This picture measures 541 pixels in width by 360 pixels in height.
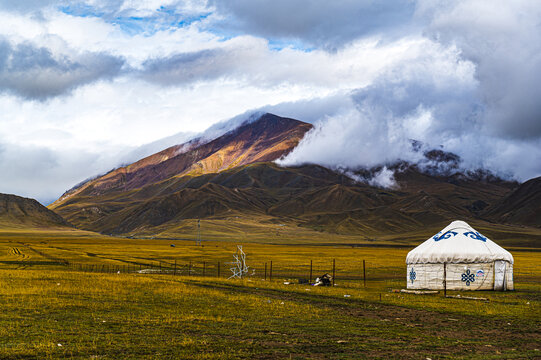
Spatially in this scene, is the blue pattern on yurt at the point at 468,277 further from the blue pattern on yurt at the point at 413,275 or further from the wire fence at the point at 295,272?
the wire fence at the point at 295,272

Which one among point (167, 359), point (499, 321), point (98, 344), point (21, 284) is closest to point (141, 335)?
point (98, 344)

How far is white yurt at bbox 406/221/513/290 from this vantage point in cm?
3506

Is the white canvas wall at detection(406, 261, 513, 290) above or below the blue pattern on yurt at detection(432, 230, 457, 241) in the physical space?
below

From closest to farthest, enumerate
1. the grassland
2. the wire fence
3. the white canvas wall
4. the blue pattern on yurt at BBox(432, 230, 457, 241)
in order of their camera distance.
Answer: the grassland < the white canvas wall < the blue pattern on yurt at BBox(432, 230, 457, 241) < the wire fence

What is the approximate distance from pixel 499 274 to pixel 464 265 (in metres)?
2.30

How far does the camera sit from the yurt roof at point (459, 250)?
35.0 meters

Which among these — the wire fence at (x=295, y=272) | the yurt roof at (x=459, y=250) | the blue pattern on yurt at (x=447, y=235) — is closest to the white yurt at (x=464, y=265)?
the yurt roof at (x=459, y=250)

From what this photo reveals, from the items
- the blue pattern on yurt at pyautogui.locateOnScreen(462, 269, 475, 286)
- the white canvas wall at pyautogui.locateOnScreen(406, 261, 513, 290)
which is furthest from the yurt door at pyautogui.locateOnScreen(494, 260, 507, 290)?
the blue pattern on yurt at pyautogui.locateOnScreen(462, 269, 475, 286)

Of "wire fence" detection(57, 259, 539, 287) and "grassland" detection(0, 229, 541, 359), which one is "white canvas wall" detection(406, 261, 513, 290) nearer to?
"grassland" detection(0, 229, 541, 359)

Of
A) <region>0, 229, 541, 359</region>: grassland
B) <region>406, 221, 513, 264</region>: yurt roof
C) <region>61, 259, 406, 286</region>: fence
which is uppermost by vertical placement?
<region>406, 221, 513, 264</region>: yurt roof

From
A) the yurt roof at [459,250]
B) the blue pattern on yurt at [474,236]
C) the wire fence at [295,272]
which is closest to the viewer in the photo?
the yurt roof at [459,250]

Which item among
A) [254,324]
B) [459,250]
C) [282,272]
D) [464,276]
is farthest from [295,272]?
[254,324]

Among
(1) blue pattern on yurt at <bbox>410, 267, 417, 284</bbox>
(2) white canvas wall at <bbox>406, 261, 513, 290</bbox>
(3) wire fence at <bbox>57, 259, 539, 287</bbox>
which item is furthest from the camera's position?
(3) wire fence at <bbox>57, 259, 539, 287</bbox>

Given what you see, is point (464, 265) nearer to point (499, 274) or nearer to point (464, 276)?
point (464, 276)
